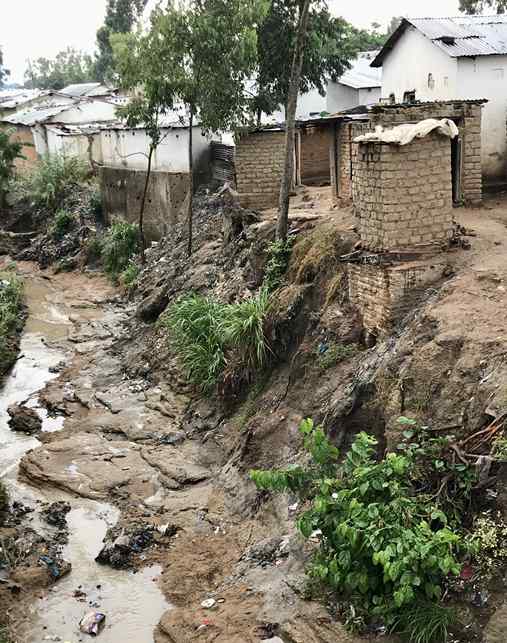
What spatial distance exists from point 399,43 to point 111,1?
29.9 m

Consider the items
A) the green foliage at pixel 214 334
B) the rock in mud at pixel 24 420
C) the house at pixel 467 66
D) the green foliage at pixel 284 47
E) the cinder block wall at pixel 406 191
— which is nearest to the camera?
the cinder block wall at pixel 406 191

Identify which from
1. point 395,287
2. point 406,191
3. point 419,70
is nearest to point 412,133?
point 406,191

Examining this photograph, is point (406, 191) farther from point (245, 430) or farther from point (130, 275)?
point (130, 275)

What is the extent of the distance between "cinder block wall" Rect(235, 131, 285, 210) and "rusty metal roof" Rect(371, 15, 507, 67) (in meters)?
3.49

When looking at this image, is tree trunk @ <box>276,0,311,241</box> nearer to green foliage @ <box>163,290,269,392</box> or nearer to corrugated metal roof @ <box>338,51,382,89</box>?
green foliage @ <box>163,290,269,392</box>

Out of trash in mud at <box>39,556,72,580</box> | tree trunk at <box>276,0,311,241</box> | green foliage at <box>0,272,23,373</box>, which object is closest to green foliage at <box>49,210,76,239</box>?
green foliage at <box>0,272,23,373</box>

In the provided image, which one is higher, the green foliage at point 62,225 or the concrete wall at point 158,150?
the concrete wall at point 158,150

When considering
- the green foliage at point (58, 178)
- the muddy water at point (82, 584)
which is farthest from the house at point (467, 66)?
the green foliage at point (58, 178)

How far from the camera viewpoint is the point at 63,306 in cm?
2039

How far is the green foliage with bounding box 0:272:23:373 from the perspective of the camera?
52.0 ft

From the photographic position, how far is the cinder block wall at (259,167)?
48.6 ft

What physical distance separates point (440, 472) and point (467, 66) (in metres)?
10.1

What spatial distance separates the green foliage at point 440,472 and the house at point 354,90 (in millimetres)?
17640

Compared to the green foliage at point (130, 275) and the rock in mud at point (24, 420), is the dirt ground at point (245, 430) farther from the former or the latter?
the green foliage at point (130, 275)
